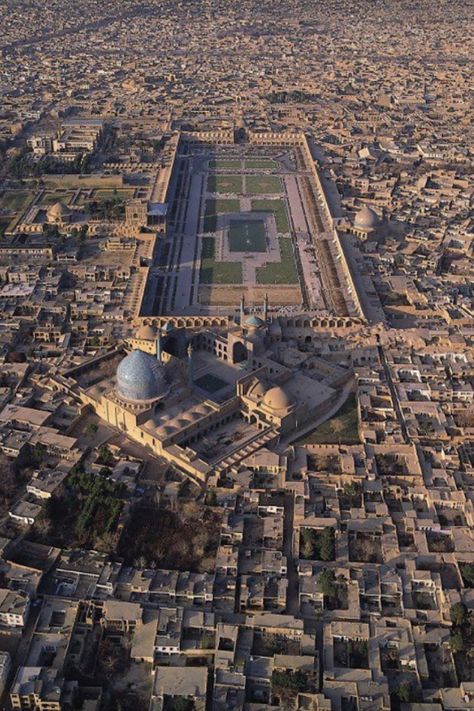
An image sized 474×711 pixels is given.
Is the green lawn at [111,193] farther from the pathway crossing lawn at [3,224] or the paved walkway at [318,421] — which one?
the paved walkway at [318,421]

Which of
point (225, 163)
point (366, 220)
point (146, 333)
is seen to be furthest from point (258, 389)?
point (225, 163)

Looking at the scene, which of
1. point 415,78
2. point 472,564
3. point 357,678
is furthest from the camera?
point 415,78

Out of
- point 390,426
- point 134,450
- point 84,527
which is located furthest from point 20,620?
point 390,426

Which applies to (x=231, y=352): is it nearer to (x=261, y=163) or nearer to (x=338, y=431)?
(x=338, y=431)

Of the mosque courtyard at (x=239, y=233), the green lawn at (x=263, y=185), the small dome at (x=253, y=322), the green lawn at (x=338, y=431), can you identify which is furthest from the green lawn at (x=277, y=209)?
the green lawn at (x=338, y=431)

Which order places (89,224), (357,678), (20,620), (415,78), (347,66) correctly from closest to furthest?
(357,678), (20,620), (89,224), (415,78), (347,66)

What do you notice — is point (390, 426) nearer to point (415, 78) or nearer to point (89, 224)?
point (89, 224)
